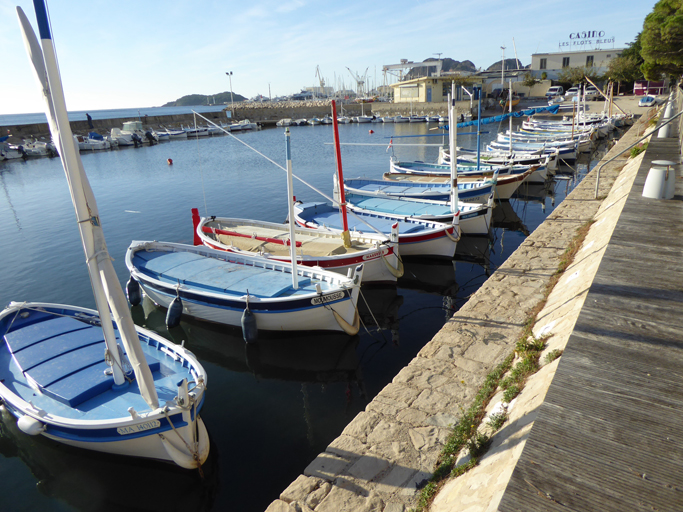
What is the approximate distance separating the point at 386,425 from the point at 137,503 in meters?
4.78

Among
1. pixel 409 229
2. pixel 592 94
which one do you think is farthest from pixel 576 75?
pixel 409 229

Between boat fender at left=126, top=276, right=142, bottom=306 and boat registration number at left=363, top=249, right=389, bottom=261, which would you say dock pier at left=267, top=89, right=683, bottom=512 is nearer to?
boat registration number at left=363, top=249, right=389, bottom=261

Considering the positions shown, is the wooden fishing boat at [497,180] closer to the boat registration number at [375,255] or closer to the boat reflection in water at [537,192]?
the boat reflection in water at [537,192]

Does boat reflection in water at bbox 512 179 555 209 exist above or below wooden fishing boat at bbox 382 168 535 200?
below

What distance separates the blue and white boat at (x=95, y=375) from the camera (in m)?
6.59

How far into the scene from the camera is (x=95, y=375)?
8758mm

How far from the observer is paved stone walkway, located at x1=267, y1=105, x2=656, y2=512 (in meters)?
5.70

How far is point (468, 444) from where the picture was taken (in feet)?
19.3

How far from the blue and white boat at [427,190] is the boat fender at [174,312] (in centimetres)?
1250

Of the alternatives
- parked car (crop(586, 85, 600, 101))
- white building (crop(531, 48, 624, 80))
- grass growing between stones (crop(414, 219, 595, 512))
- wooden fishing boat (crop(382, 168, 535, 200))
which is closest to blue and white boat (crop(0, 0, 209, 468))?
grass growing between stones (crop(414, 219, 595, 512))

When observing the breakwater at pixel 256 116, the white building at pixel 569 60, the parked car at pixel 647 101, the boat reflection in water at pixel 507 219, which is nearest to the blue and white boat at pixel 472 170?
the boat reflection in water at pixel 507 219

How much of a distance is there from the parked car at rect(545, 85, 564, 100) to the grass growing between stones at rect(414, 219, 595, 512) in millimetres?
94856

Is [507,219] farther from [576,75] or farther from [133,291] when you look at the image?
[576,75]

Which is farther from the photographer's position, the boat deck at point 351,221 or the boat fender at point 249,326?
the boat deck at point 351,221
